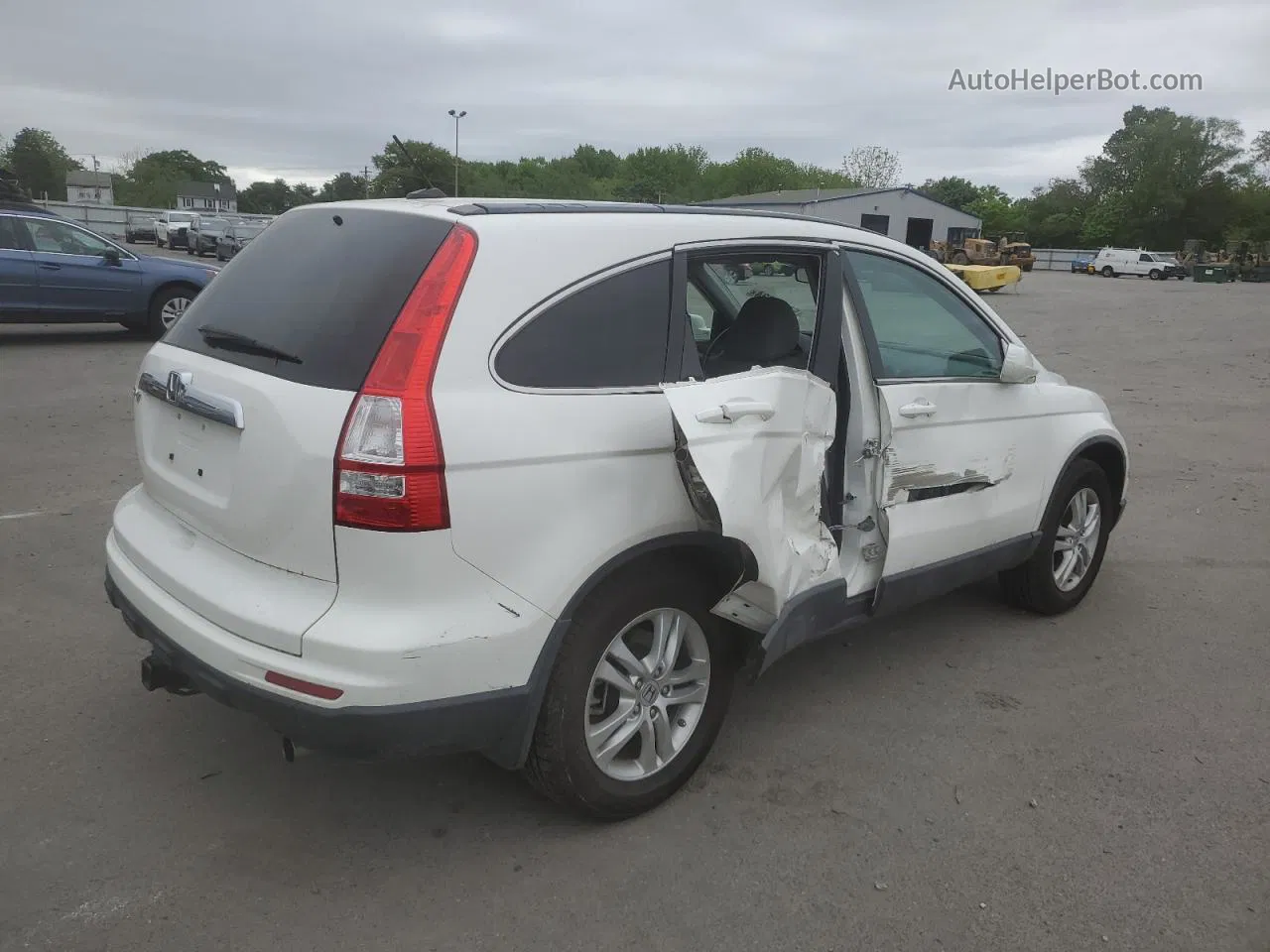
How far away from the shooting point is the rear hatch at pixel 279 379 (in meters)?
2.41

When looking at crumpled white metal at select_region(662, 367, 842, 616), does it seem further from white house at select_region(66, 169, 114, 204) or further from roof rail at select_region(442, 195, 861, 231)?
white house at select_region(66, 169, 114, 204)

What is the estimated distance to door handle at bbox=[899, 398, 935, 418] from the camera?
139 inches

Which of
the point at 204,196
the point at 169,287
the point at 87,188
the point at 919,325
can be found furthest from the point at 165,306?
the point at 87,188

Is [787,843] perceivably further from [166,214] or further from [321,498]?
[166,214]

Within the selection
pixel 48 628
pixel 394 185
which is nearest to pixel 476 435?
pixel 48 628

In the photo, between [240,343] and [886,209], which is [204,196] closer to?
[886,209]

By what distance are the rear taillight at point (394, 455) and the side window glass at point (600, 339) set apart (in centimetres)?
26

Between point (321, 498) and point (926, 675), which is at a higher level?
point (321, 498)

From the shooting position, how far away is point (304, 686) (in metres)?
2.35

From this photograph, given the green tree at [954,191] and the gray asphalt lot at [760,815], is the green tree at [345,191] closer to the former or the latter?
the gray asphalt lot at [760,815]

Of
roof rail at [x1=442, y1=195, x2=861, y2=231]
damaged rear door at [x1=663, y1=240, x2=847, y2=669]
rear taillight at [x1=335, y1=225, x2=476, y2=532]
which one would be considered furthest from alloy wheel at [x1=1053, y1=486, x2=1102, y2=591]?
rear taillight at [x1=335, y1=225, x2=476, y2=532]

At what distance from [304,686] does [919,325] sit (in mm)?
2733

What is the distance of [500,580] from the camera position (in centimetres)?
245

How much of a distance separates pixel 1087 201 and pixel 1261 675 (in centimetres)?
9655
